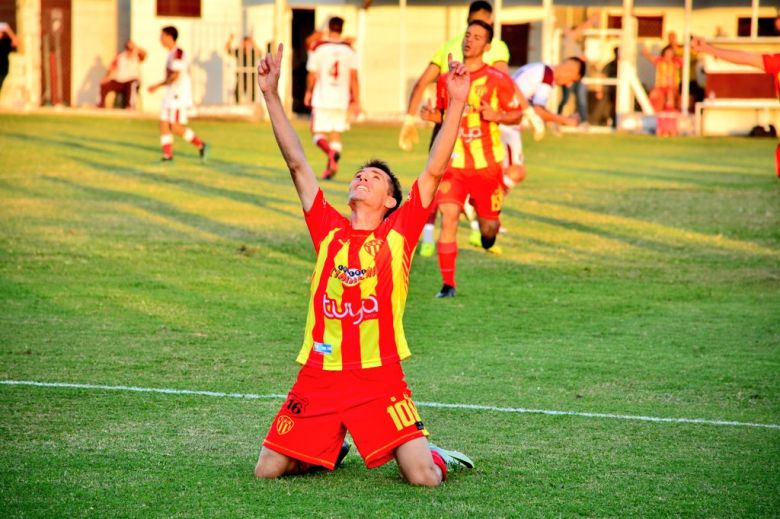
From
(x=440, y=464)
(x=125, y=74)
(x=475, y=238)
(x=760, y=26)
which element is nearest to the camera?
(x=440, y=464)

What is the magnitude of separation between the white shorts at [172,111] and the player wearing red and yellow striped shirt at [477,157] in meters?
11.0

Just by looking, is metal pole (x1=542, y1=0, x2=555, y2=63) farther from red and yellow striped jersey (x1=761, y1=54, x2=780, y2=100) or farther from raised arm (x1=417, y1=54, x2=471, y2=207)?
raised arm (x1=417, y1=54, x2=471, y2=207)

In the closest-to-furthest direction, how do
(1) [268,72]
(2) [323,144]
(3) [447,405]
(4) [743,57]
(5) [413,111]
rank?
(1) [268,72] < (3) [447,405] < (4) [743,57] < (5) [413,111] < (2) [323,144]

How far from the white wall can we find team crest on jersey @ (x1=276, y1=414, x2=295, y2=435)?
3411 centimetres

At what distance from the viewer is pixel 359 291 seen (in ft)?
20.1

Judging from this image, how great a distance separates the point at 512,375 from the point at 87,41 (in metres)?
32.6

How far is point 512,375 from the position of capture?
27.3 ft

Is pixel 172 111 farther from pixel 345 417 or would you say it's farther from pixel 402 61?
pixel 345 417

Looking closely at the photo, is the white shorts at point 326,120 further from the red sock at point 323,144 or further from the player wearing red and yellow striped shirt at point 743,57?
the player wearing red and yellow striped shirt at point 743,57

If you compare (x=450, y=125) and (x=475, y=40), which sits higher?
(x=475, y=40)

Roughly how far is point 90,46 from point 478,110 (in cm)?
2914

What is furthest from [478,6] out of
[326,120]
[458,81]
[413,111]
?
[326,120]

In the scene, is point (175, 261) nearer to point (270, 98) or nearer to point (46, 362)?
point (46, 362)

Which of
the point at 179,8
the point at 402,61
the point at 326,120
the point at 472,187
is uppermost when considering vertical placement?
the point at 179,8
